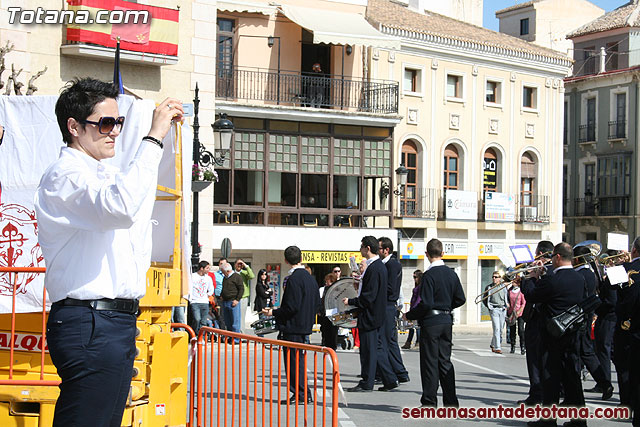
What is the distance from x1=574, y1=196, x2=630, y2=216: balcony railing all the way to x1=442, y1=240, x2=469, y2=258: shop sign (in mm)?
12289

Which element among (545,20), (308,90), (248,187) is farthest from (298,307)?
(545,20)

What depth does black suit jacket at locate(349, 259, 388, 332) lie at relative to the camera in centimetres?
1291

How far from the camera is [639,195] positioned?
47.5 meters

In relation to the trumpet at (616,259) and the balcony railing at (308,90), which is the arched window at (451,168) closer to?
the balcony railing at (308,90)

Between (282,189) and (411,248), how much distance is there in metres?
6.15

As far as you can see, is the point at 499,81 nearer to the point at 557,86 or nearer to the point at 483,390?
the point at 557,86

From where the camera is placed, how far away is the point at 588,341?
1236 cm

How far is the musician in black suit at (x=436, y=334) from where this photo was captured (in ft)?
35.8

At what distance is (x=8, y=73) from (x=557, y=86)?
1114 inches

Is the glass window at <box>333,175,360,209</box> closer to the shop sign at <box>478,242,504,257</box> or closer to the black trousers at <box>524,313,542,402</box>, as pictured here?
the shop sign at <box>478,242,504,257</box>

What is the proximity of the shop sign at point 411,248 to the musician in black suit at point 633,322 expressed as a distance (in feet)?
89.2

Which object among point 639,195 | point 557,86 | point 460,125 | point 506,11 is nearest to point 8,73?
point 460,125

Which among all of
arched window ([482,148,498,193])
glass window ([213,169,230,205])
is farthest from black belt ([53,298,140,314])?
arched window ([482,148,498,193])

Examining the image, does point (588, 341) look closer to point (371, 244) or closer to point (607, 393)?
point (607, 393)
